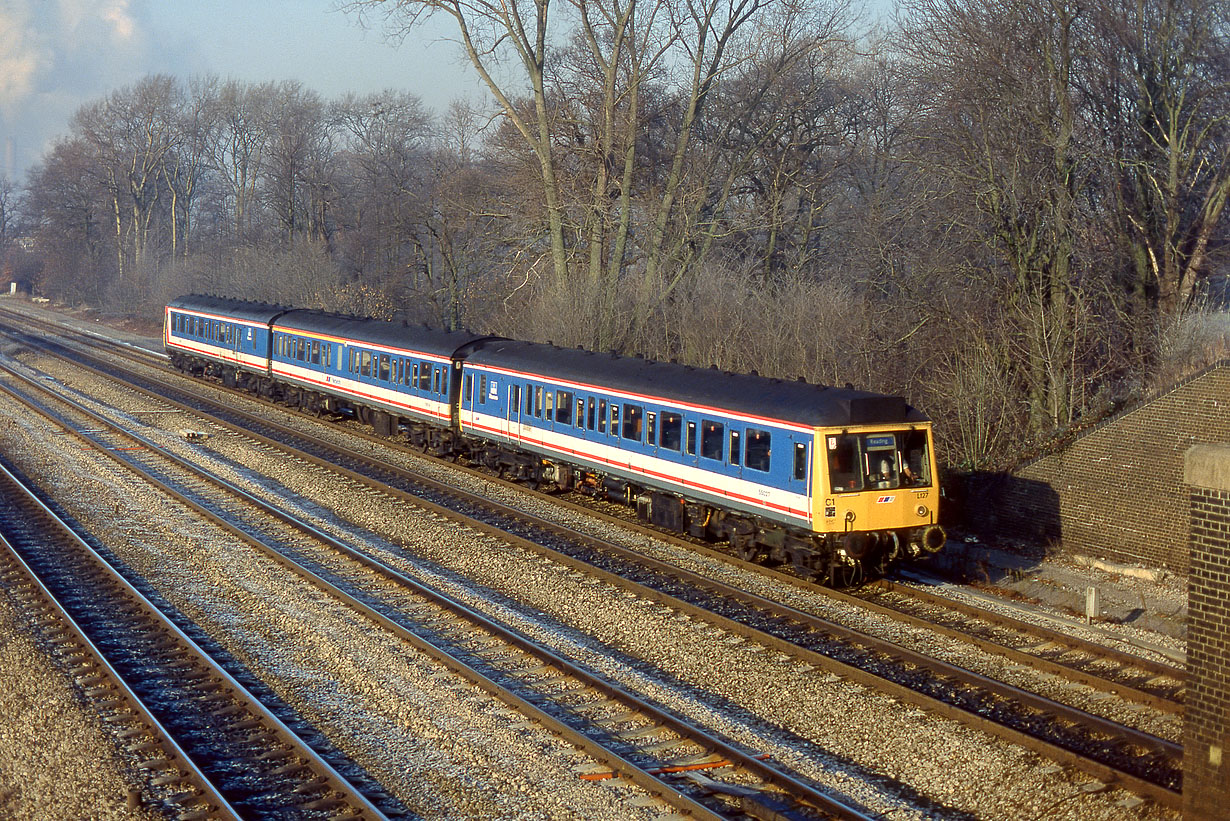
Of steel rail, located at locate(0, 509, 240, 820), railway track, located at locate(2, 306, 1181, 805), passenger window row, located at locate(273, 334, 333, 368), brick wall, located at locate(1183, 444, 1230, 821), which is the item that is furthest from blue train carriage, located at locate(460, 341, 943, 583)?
passenger window row, located at locate(273, 334, 333, 368)

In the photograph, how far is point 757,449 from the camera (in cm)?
1591

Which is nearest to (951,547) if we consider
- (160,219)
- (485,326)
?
(485,326)

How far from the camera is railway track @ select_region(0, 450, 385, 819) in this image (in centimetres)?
862

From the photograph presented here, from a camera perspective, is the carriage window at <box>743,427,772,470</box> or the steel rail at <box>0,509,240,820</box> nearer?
the steel rail at <box>0,509,240,820</box>

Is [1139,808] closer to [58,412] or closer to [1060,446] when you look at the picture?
[1060,446]

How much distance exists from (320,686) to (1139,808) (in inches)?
294

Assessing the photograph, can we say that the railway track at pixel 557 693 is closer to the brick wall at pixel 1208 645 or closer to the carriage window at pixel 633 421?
the brick wall at pixel 1208 645

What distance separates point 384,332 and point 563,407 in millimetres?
9169

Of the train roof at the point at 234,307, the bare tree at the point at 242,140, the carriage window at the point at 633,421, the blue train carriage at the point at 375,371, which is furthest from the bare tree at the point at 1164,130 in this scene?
the bare tree at the point at 242,140

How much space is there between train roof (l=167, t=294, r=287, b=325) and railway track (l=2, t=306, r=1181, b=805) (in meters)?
21.6

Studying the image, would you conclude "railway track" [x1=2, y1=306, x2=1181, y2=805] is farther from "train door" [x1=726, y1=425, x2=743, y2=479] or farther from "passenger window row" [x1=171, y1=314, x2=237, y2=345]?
"passenger window row" [x1=171, y1=314, x2=237, y2=345]

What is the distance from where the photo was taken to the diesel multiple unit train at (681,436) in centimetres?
1498

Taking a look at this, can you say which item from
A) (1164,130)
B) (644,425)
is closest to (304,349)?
(644,425)

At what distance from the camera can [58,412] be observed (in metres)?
30.2
